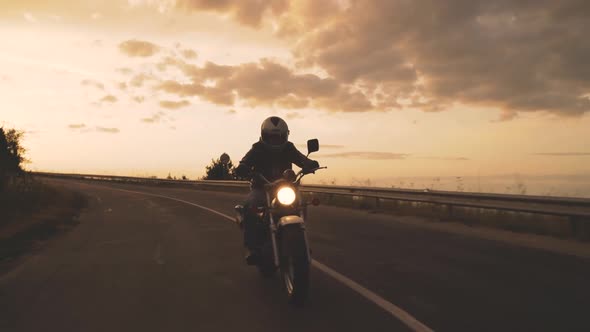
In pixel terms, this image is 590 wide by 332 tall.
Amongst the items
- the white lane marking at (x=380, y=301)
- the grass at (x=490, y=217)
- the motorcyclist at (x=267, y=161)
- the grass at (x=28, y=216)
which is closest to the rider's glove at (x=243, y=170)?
the motorcyclist at (x=267, y=161)

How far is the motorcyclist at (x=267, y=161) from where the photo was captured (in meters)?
6.24

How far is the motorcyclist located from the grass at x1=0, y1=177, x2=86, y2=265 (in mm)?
4982

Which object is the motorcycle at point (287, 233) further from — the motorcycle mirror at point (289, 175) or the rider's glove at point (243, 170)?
the rider's glove at point (243, 170)

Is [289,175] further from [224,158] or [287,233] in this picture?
[224,158]

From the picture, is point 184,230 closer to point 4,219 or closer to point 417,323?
point 4,219

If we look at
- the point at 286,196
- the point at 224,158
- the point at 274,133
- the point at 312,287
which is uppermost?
the point at 274,133

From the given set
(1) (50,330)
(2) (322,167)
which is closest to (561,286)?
(2) (322,167)

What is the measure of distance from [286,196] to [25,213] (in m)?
14.1

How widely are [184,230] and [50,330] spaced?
7.74m

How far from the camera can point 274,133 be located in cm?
636

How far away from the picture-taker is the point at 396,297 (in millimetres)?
5617

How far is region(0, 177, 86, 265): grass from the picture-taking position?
10.6 m

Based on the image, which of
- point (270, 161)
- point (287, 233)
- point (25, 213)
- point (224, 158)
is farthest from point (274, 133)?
point (25, 213)

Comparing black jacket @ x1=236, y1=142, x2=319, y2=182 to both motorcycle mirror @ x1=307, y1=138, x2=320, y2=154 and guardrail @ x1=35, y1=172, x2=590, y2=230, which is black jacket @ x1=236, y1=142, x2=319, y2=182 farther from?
guardrail @ x1=35, y1=172, x2=590, y2=230
